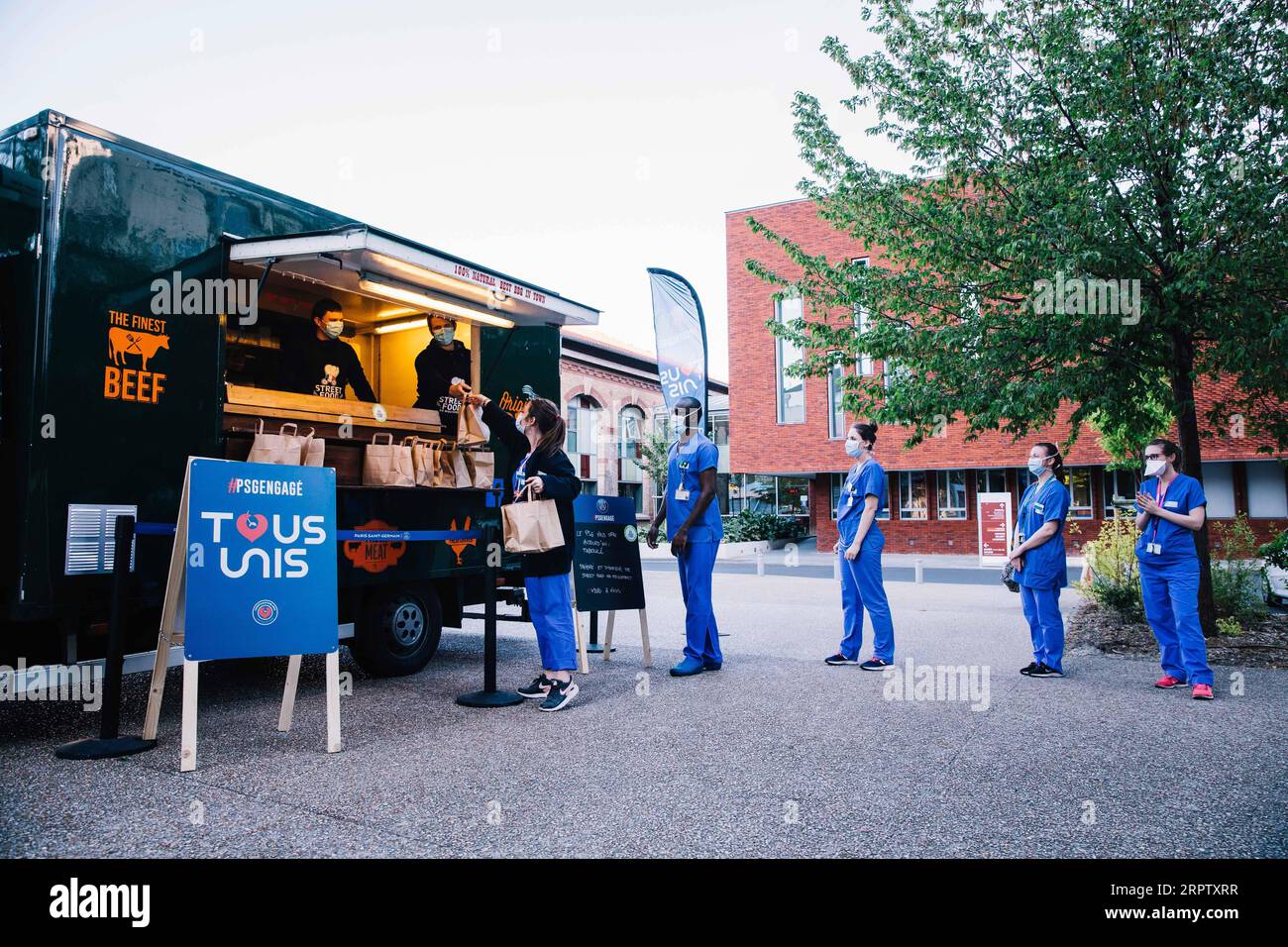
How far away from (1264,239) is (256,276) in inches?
327

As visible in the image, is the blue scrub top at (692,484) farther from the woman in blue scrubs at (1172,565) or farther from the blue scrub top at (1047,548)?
the woman in blue scrubs at (1172,565)

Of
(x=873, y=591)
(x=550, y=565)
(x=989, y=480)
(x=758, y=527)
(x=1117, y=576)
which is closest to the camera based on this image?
(x=550, y=565)

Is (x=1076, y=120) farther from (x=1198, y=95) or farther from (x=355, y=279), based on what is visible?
(x=355, y=279)

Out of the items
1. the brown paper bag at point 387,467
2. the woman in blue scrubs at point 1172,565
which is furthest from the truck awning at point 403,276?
the woman in blue scrubs at point 1172,565

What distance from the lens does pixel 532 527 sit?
218 inches

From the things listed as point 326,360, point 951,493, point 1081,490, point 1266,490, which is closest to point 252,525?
point 326,360

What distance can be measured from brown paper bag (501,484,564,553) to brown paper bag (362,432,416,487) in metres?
1.42

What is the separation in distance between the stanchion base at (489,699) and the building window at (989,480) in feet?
87.5

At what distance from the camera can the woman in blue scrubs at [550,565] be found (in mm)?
5672

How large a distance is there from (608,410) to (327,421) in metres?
32.5

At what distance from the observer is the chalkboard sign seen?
737cm

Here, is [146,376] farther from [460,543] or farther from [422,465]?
[460,543]

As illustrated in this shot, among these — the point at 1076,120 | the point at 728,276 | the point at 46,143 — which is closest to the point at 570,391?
the point at 728,276

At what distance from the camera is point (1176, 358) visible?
844cm
